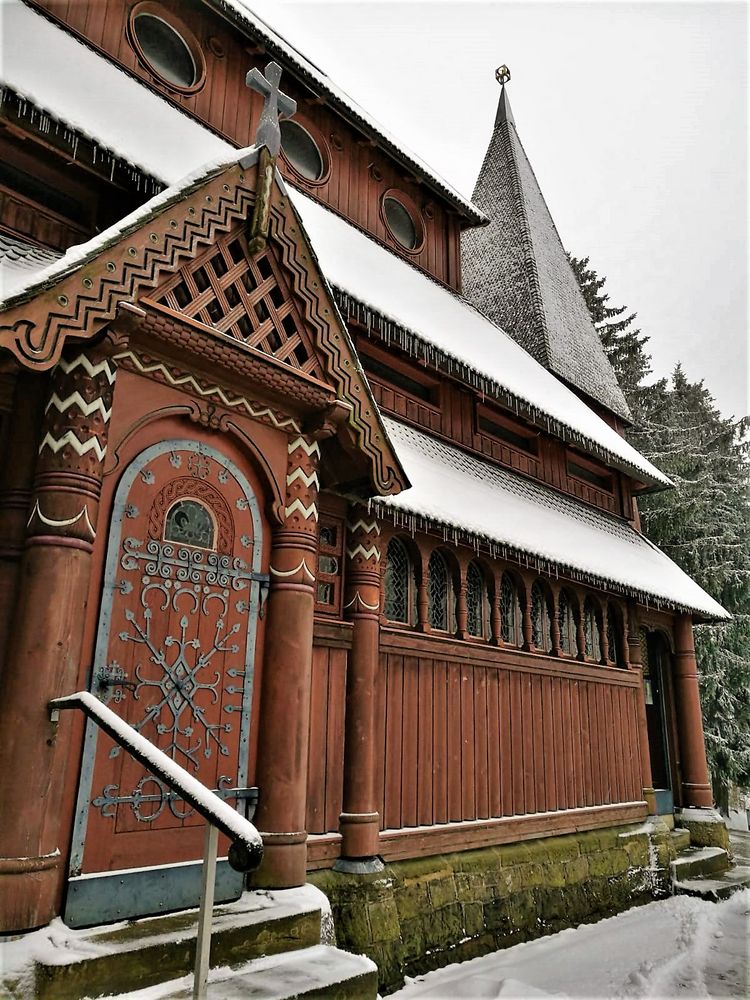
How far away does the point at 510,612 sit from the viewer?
29.8 feet

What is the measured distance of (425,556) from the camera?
7.79m

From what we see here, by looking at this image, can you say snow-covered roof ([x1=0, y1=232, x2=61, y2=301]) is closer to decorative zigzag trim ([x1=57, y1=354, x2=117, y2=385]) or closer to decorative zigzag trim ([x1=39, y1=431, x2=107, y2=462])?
decorative zigzag trim ([x1=57, y1=354, x2=117, y2=385])

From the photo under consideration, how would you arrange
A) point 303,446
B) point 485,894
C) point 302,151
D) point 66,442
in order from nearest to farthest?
point 66,442
point 303,446
point 485,894
point 302,151

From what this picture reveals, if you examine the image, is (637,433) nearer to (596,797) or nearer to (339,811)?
(596,797)

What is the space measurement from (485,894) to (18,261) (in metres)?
7.19

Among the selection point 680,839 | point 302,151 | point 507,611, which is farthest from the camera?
point 680,839

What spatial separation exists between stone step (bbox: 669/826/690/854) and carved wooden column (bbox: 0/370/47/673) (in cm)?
1057

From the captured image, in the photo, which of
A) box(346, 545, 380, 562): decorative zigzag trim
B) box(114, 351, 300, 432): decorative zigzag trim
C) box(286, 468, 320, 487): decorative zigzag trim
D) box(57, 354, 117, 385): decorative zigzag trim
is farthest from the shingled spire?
box(57, 354, 117, 385): decorative zigzag trim

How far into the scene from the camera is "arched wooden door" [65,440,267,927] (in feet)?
13.3

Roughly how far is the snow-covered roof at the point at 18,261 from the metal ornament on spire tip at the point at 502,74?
19032 millimetres

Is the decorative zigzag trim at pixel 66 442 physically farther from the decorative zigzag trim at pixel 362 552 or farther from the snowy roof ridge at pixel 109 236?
the decorative zigzag trim at pixel 362 552

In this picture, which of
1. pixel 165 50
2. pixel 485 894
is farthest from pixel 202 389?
pixel 165 50

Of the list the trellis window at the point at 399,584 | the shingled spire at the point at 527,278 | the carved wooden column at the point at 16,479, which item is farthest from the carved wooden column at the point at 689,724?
the carved wooden column at the point at 16,479

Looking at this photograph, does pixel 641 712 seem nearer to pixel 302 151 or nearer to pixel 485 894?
pixel 485 894
